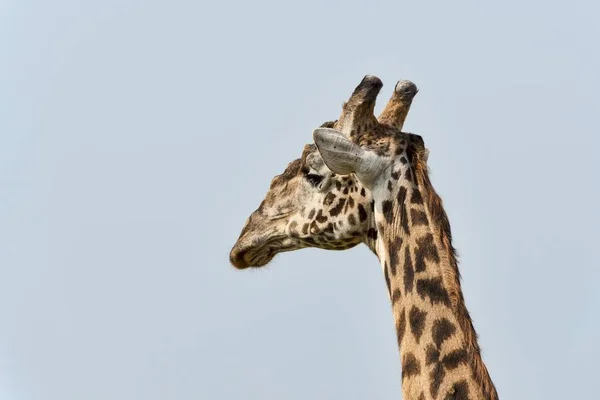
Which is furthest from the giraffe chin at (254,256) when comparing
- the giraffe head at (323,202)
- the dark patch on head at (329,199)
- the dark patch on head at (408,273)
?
the dark patch on head at (408,273)

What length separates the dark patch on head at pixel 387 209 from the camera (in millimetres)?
10984

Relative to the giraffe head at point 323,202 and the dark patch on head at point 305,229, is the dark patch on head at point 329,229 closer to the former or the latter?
the giraffe head at point 323,202

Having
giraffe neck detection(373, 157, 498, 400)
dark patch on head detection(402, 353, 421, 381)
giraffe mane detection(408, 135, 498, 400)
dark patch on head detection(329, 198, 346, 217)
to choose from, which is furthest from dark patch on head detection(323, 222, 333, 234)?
dark patch on head detection(402, 353, 421, 381)

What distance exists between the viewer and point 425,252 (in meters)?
10.4

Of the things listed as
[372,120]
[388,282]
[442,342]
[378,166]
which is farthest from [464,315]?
[372,120]

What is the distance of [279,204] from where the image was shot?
494 inches

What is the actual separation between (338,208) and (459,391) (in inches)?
117

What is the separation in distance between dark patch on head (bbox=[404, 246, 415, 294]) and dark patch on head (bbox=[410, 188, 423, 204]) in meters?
0.49

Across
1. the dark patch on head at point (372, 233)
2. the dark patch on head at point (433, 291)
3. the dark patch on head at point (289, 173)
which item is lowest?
the dark patch on head at point (433, 291)

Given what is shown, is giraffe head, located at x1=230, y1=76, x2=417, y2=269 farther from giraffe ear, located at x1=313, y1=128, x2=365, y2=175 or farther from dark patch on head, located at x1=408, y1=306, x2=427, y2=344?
dark patch on head, located at x1=408, y1=306, x2=427, y2=344

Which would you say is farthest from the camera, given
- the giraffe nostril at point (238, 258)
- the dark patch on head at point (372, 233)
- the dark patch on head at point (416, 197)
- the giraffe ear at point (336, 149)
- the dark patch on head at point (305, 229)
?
the giraffe nostril at point (238, 258)

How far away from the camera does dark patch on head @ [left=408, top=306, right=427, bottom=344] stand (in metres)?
10.0

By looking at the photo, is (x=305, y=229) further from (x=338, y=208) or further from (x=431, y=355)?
(x=431, y=355)

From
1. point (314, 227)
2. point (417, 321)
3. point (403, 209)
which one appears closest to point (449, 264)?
point (417, 321)
